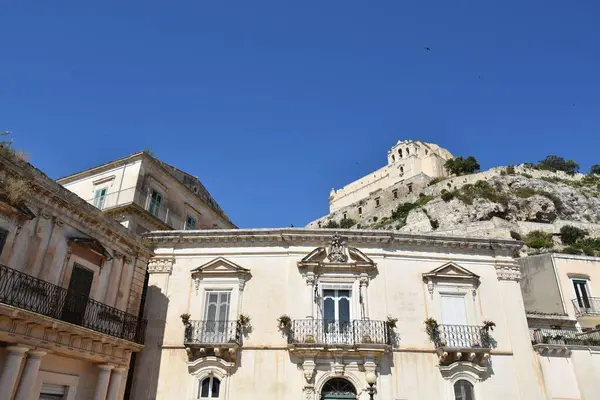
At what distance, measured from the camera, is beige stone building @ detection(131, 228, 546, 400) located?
16.5 metres

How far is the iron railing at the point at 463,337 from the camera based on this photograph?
17.0 m

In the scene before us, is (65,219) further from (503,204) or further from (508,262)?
(503,204)

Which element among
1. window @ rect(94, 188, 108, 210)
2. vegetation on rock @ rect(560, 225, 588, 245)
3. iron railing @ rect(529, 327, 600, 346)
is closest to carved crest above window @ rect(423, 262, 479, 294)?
iron railing @ rect(529, 327, 600, 346)

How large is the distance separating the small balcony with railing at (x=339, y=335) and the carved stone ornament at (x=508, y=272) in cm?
553

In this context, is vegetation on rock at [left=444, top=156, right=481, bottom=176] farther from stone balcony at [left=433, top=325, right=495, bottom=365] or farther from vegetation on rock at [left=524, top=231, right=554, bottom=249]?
stone balcony at [left=433, top=325, right=495, bottom=365]

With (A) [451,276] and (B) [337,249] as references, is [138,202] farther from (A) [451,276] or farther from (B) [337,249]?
(A) [451,276]

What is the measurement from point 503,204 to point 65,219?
58333 mm

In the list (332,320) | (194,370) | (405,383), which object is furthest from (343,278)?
(194,370)

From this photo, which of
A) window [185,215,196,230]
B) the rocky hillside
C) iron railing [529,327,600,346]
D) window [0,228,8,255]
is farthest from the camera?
the rocky hillside

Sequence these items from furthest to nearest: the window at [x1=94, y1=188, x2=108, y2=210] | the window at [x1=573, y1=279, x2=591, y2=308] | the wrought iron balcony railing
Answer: the window at [x1=94, y1=188, x2=108, y2=210] → the window at [x1=573, y1=279, x2=591, y2=308] → the wrought iron balcony railing

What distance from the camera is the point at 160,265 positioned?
18.8 meters

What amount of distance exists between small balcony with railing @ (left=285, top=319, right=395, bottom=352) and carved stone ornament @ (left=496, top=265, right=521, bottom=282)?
5.53 meters

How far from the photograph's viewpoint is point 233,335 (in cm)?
1700

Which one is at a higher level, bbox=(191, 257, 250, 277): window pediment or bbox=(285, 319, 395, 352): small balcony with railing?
bbox=(191, 257, 250, 277): window pediment
